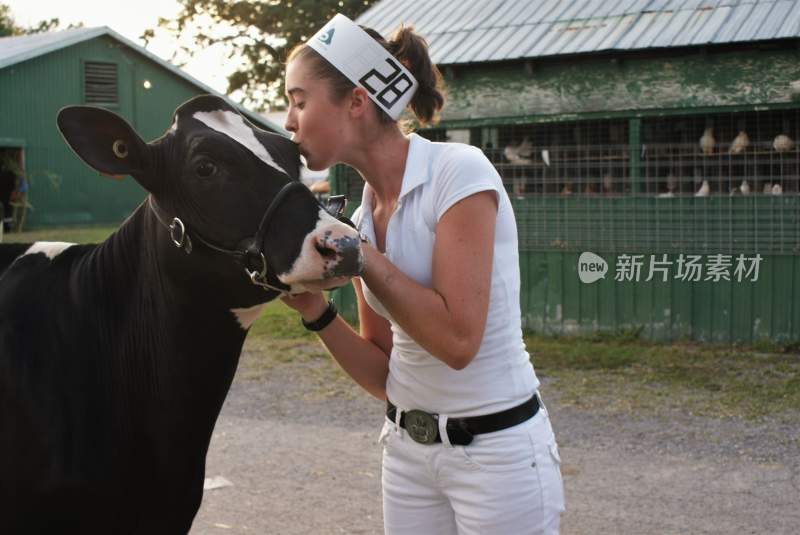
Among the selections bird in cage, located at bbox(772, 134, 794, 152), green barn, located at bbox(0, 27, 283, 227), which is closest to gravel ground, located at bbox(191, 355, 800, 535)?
bird in cage, located at bbox(772, 134, 794, 152)

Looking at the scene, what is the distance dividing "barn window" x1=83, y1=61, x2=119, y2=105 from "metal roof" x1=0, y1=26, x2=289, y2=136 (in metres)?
0.74

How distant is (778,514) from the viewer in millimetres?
5309

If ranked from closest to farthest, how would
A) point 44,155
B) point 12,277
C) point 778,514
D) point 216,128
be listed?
point 216,128, point 12,277, point 778,514, point 44,155

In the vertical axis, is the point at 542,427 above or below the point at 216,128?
below

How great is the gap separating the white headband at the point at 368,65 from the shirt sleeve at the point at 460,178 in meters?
0.23

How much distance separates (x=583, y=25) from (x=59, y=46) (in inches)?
690

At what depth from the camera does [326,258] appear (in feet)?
8.09

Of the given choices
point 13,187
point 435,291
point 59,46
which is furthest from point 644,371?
point 59,46

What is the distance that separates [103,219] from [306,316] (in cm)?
2474

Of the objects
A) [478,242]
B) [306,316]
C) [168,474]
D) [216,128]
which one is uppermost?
[216,128]

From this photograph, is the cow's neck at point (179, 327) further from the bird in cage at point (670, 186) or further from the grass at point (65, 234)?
the grass at point (65, 234)

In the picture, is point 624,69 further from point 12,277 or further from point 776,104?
point 12,277

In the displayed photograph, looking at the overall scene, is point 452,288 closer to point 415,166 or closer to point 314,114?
point 415,166

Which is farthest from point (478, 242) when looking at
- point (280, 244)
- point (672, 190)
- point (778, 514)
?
point (672, 190)
